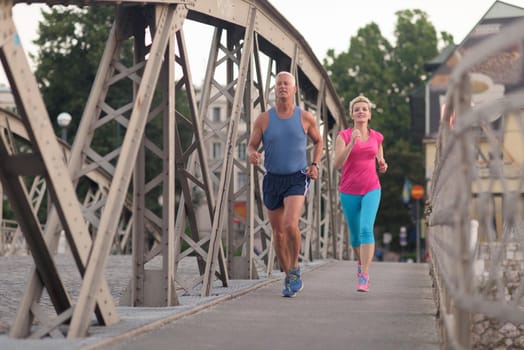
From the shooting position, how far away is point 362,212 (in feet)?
33.5

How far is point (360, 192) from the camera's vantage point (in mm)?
10305

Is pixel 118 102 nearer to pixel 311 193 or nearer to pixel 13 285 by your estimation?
pixel 311 193

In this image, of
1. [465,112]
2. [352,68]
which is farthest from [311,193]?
[352,68]

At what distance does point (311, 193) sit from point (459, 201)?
14.5 meters

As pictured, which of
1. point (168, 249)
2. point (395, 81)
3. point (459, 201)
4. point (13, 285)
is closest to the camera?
point (459, 201)

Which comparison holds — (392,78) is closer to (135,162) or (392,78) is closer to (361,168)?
(361,168)

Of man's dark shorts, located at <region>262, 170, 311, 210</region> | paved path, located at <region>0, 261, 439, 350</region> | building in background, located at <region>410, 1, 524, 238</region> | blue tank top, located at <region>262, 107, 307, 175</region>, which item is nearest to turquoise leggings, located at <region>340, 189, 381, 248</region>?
paved path, located at <region>0, 261, 439, 350</region>

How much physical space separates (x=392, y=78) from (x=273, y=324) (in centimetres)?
5911

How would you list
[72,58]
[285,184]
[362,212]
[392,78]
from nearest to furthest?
[285,184] → [362,212] → [72,58] → [392,78]

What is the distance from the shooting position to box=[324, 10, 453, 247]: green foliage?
6512cm

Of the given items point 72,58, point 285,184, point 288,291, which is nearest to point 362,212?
point 285,184

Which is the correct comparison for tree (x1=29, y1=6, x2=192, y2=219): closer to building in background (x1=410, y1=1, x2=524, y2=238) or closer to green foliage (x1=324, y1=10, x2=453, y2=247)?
building in background (x1=410, y1=1, x2=524, y2=238)

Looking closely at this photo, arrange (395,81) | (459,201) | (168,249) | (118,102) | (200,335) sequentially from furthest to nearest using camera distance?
(395,81) < (118,102) < (168,249) < (200,335) < (459,201)

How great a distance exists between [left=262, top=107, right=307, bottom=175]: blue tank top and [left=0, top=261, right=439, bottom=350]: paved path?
3.64ft
